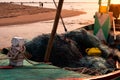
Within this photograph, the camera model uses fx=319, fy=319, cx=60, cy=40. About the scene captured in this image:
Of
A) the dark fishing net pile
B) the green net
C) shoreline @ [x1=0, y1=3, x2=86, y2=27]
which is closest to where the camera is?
the green net

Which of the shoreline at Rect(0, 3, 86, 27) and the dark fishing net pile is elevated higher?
the dark fishing net pile

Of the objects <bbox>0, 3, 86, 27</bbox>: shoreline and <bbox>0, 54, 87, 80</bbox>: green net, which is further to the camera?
<bbox>0, 3, 86, 27</bbox>: shoreline

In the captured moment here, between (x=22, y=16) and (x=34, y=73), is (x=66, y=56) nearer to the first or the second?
(x=34, y=73)

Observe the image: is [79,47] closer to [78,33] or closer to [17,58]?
[78,33]

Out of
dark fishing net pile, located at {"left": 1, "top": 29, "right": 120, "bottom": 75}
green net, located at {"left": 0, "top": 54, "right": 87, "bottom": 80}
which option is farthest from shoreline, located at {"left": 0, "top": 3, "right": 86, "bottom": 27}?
green net, located at {"left": 0, "top": 54, "right": 87, "bottom": 80}

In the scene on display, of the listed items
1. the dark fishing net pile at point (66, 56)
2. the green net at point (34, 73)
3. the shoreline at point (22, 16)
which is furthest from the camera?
the shoreline at point (22, 16)

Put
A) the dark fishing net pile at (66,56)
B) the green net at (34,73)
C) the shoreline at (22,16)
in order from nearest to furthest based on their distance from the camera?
1. the green net at (34,73)
2. the dark fishing net pile at (66,56)
3. the shoreline at (22,16)

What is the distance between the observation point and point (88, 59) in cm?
862

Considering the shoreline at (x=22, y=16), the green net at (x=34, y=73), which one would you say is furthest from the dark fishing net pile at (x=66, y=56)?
the shoreline at (x=22, y=16)

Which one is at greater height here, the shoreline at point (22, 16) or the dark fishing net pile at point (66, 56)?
the dark fishing net pile at point (66, 56)

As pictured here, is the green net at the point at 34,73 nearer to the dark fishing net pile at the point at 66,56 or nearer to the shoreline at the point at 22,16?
the dark fishing net pile at the point at 66,56

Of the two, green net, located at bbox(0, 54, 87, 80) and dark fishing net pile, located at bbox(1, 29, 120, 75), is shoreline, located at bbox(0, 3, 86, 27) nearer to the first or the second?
dark fishing net pile, located at bbox(1, 29, 120, 75)

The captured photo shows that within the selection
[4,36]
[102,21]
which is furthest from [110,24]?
[4,36]

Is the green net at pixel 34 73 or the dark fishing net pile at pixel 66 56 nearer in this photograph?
the green net at pixel 34 73
